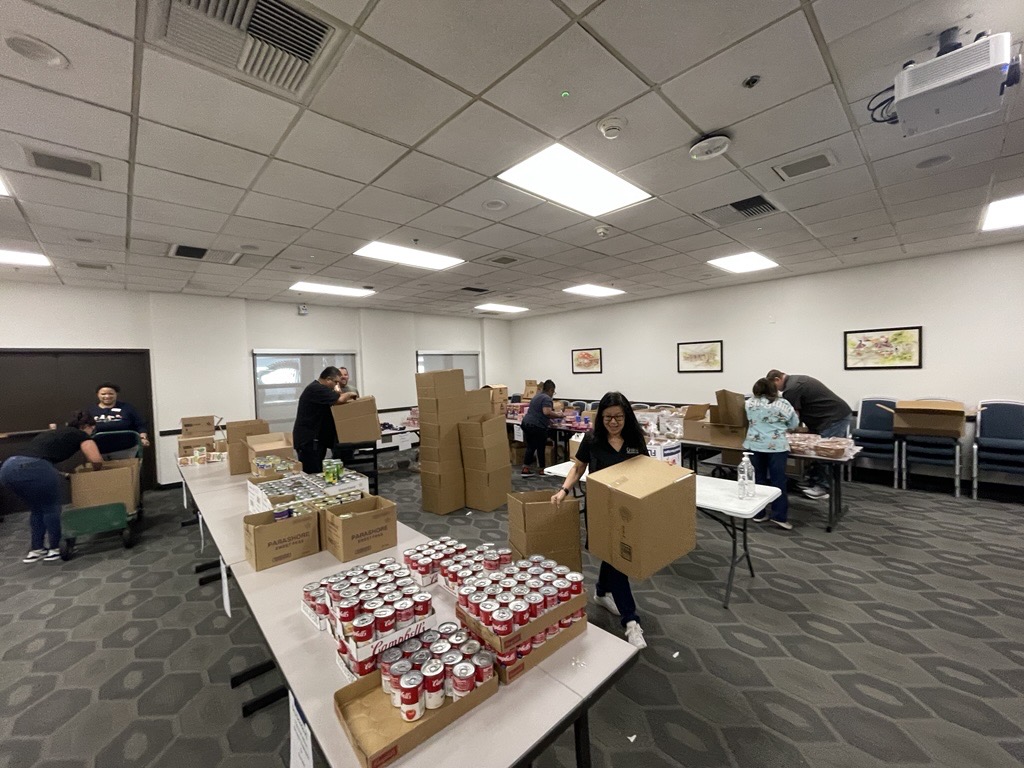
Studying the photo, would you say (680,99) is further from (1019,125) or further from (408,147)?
(1019,125)

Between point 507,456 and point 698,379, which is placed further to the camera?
point 698,379

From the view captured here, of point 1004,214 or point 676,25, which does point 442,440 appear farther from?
point 1004,214

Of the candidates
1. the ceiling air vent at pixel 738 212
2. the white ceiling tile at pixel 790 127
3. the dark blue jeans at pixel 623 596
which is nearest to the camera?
the white ceiling tile at pixel 790 127

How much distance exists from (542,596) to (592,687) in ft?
0.87

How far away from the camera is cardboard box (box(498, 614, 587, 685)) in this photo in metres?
1.15

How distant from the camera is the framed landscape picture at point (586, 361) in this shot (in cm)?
890

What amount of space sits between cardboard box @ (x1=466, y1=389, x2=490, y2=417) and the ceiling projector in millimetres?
4062

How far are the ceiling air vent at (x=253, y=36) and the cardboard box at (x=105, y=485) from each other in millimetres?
4260

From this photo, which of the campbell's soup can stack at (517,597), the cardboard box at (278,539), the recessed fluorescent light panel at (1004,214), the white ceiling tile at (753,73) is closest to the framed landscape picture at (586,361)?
the recessed fluorescent light panel at (1004,214)

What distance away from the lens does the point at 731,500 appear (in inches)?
106

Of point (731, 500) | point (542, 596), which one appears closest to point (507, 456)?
point (731, 500)

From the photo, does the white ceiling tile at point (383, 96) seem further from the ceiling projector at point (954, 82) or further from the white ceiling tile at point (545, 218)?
the ceiling projector at point (954, 82)

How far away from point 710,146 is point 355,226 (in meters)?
2.87

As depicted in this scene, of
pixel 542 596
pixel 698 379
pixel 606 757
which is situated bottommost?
pixel 606 757
